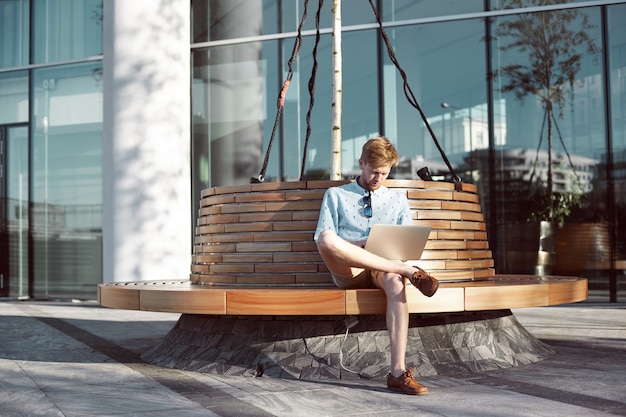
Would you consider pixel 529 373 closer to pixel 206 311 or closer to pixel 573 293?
pixel 573 293

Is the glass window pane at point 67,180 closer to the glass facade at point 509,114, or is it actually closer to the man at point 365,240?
the glass facade at point 509,114

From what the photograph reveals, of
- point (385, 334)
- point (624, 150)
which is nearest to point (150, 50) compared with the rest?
point (624, 150)

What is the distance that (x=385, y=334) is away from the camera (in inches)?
194

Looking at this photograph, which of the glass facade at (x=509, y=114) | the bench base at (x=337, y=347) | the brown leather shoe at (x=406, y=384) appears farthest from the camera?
the glass facade at (x=509, y=114)

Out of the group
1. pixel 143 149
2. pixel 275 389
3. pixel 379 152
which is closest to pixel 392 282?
pixel 379 152

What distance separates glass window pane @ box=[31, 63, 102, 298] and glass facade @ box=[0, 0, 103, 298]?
0.06 ft

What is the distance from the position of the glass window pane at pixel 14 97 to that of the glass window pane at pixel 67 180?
25 cm

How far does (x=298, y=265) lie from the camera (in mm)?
5074

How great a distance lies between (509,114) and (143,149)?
521cm

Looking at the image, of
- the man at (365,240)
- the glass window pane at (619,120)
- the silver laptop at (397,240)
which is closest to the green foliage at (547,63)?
the glass window pane at (619,120)

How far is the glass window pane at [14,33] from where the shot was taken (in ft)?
46.2

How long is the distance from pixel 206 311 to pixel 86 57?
9.90 metres

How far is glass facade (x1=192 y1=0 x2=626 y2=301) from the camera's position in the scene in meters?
11.3

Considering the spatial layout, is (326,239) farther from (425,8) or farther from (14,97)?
(14,97)
